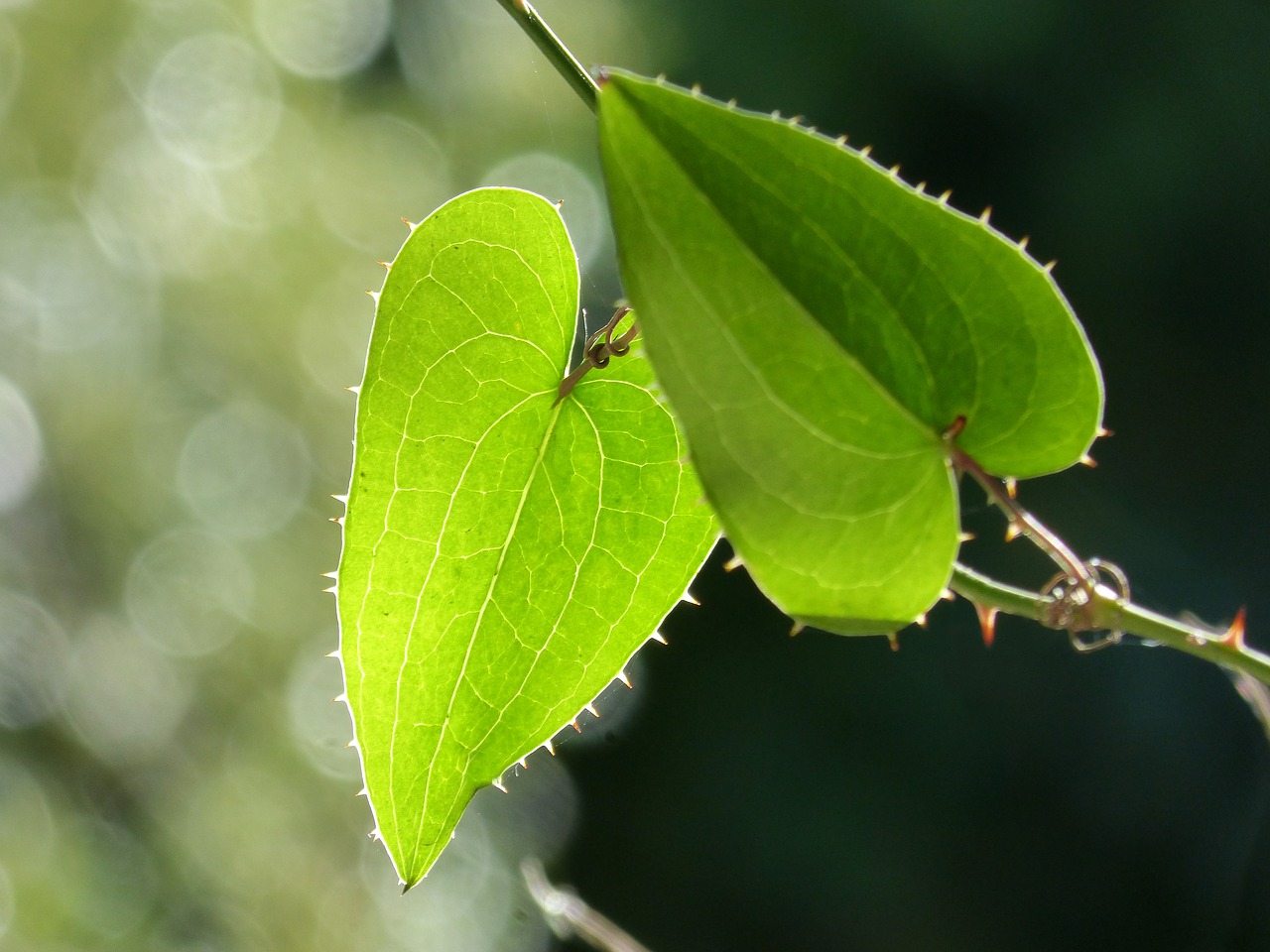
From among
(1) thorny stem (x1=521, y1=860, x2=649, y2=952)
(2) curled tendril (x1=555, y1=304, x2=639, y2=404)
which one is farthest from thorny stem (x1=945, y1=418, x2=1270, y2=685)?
(1) thorny stem (x1=521, y1=860, x2=649, y2=952)

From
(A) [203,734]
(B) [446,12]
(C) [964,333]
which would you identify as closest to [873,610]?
(C) [964,333]

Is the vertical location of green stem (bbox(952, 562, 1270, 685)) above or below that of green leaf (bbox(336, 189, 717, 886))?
above

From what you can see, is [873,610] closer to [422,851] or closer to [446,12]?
[422,851]

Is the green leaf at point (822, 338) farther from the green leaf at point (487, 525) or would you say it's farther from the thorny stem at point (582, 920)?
the thorny stem at point (582, 920)

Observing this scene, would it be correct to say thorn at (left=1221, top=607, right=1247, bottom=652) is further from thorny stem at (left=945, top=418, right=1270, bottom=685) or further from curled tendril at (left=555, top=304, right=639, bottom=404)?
curled tendril at (left=555, top=304, right=639, bottom=404)

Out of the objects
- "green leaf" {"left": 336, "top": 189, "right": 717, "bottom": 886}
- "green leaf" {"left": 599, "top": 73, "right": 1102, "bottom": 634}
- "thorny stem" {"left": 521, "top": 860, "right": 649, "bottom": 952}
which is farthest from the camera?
"thorny stem" {"left": 521, "top": 860, "right": 649, "bottom": 952}
